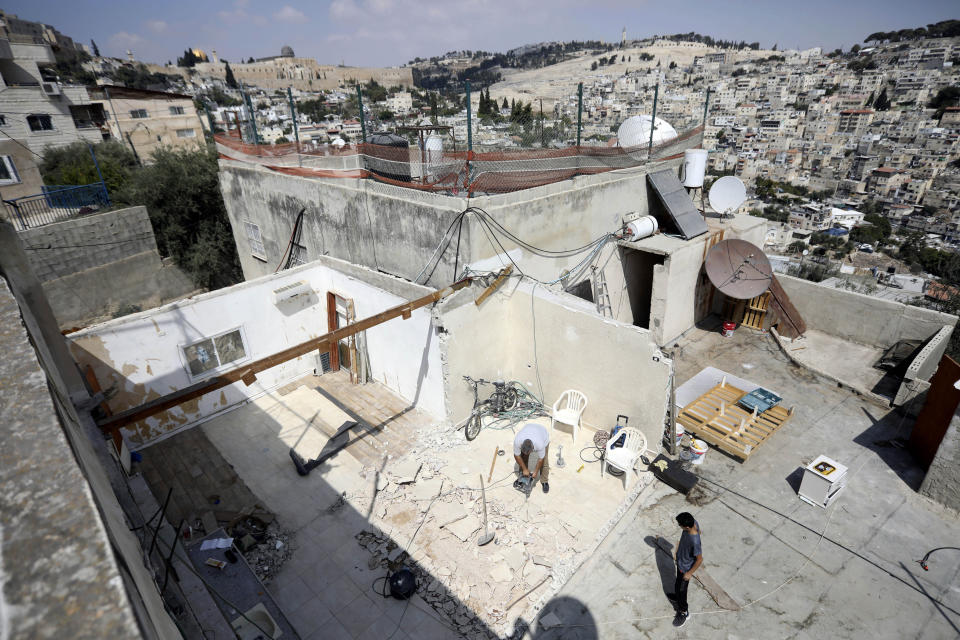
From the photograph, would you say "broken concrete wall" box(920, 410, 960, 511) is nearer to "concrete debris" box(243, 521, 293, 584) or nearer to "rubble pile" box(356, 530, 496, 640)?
"rubble pile" box(356, 530, 496, 640)

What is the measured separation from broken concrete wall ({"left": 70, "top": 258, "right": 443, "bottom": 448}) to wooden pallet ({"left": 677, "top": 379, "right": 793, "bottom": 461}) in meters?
5.33

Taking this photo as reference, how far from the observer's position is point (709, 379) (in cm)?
1106

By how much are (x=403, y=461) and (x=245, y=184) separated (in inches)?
441

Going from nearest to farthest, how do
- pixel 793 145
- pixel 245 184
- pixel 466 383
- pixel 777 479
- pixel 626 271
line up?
pixel 777 479 → pixel 466 383 → pixel 626 271 → pixel 245 184 → pixel 793 145

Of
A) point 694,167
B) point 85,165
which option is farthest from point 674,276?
point 85,165

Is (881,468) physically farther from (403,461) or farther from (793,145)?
(793,145)

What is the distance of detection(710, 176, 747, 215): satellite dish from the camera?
14.3m

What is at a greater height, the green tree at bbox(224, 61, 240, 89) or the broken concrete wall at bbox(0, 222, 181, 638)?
the green tree at bbox(224, 61, 240, 89)

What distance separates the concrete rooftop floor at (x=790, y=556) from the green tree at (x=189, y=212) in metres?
19.9

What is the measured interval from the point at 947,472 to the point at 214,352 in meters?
14.1

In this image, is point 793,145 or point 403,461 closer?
point 403,461

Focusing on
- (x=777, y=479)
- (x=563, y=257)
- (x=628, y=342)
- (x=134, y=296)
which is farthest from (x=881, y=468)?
(x=134, y=296)

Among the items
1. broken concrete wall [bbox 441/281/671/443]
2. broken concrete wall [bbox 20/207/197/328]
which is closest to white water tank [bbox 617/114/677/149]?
broken concrete wall [bbox 441/281/671/443]

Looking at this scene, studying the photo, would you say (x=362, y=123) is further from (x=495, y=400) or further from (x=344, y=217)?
(x=495, y=400)
